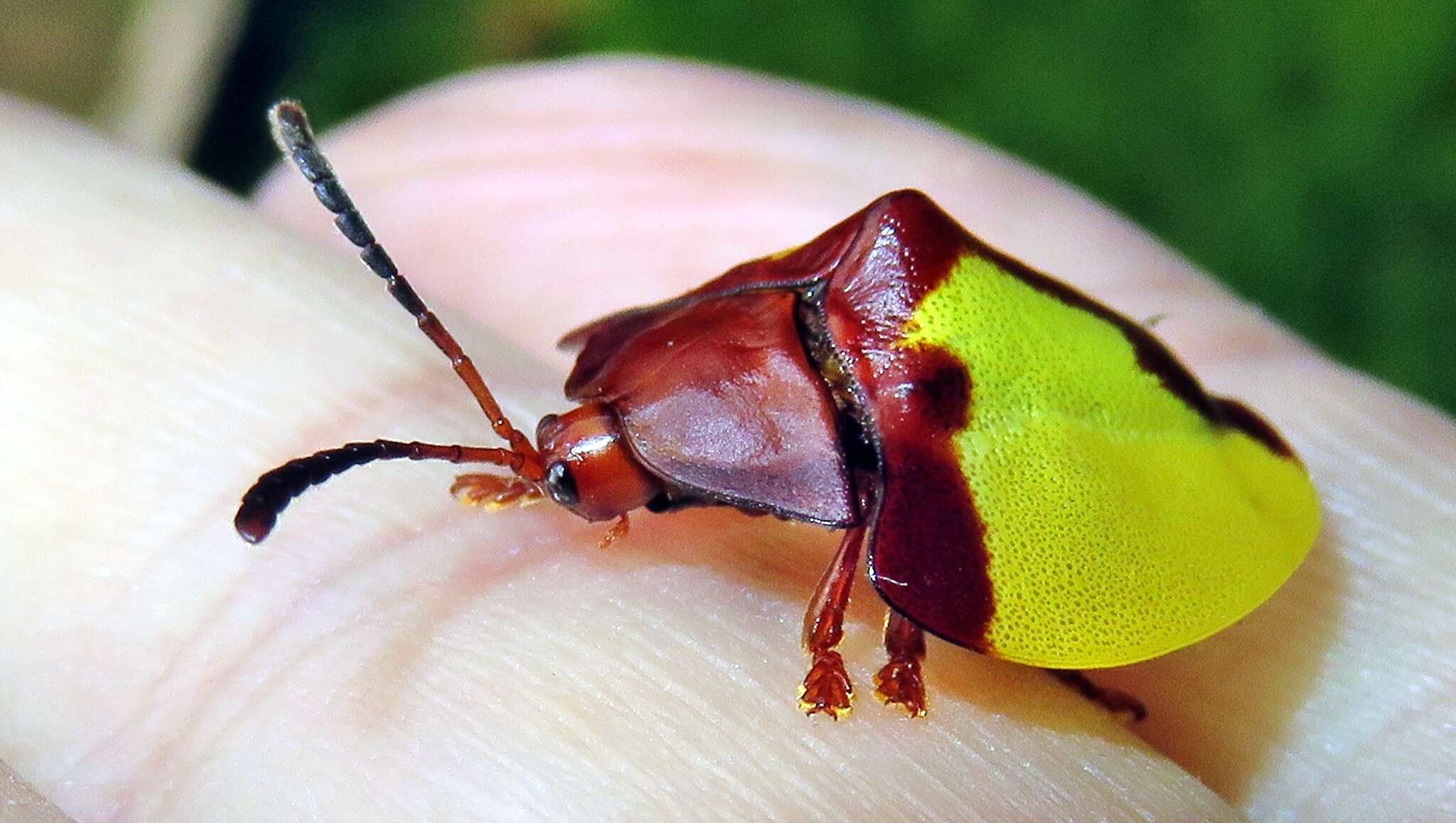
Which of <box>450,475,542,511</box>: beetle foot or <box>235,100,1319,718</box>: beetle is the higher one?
<box>235,100,1319,718</box>: beetle

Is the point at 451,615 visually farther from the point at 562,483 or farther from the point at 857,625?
the point at 857,625

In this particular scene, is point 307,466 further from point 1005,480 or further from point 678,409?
point 1005,480

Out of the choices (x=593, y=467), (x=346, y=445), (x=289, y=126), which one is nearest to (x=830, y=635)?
(x=593, y=467)

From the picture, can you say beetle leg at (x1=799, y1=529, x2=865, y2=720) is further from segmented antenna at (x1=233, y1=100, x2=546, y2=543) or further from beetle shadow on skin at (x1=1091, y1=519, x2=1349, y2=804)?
beetle shadow on skin at (x1=1091, y1=519, x2=1349, y2=804)

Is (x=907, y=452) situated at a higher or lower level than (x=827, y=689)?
higher

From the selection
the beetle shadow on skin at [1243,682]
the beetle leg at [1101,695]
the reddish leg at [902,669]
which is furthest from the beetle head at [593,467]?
the beetle shadow on skin at [1243,682]

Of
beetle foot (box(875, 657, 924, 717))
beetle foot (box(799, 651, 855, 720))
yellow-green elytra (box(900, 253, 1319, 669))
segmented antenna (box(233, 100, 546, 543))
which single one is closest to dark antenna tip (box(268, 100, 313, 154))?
segmented antenna (box(233, 100, 546, 543))
